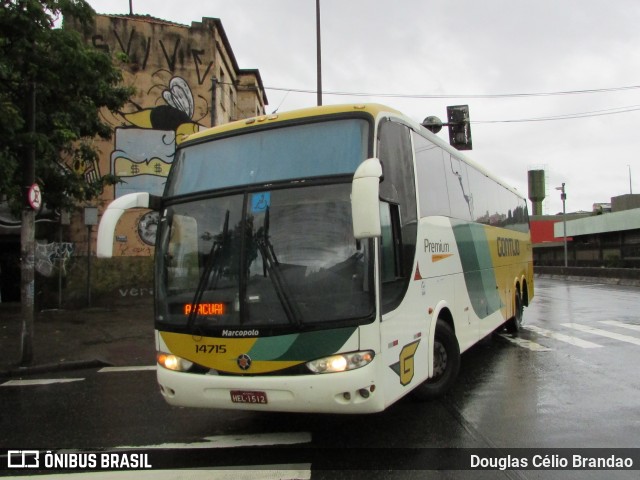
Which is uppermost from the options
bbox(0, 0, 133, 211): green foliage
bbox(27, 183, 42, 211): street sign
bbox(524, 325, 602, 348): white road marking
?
bbox(0, 0, 133, 211): green foliage

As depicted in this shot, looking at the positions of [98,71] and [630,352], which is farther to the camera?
[98,71]

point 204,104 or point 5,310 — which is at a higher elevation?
point 204,104

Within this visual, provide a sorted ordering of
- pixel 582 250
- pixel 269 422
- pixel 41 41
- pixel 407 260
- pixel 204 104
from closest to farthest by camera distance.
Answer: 1. pixel 407 260
2. pixel 269 422
3. pixel 41 41
4. pixel 204 104
5. pixel 582 250

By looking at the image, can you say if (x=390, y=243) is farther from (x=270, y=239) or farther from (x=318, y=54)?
(x=318, y=54)

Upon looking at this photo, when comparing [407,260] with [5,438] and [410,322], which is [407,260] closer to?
[410,322]

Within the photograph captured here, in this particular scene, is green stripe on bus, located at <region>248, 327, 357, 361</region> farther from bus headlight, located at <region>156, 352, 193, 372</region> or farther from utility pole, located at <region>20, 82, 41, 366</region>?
utility pole, located at <region>20, 82, 41, 366</region>

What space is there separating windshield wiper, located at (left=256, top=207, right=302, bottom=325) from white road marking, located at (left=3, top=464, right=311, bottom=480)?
1205 millimetres

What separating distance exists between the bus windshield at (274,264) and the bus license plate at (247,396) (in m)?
0.56

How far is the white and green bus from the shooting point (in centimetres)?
424

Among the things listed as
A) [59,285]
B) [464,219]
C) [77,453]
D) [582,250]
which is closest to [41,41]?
[77,453]

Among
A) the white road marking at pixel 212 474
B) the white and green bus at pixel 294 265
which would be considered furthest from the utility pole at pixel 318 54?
the white road marking at pixel 212 474

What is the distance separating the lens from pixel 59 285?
54.9 feet

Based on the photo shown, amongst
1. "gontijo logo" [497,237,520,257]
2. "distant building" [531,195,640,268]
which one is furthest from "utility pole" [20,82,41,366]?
"distant building" [531,195,640,268]

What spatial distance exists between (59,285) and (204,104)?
7919 mm
